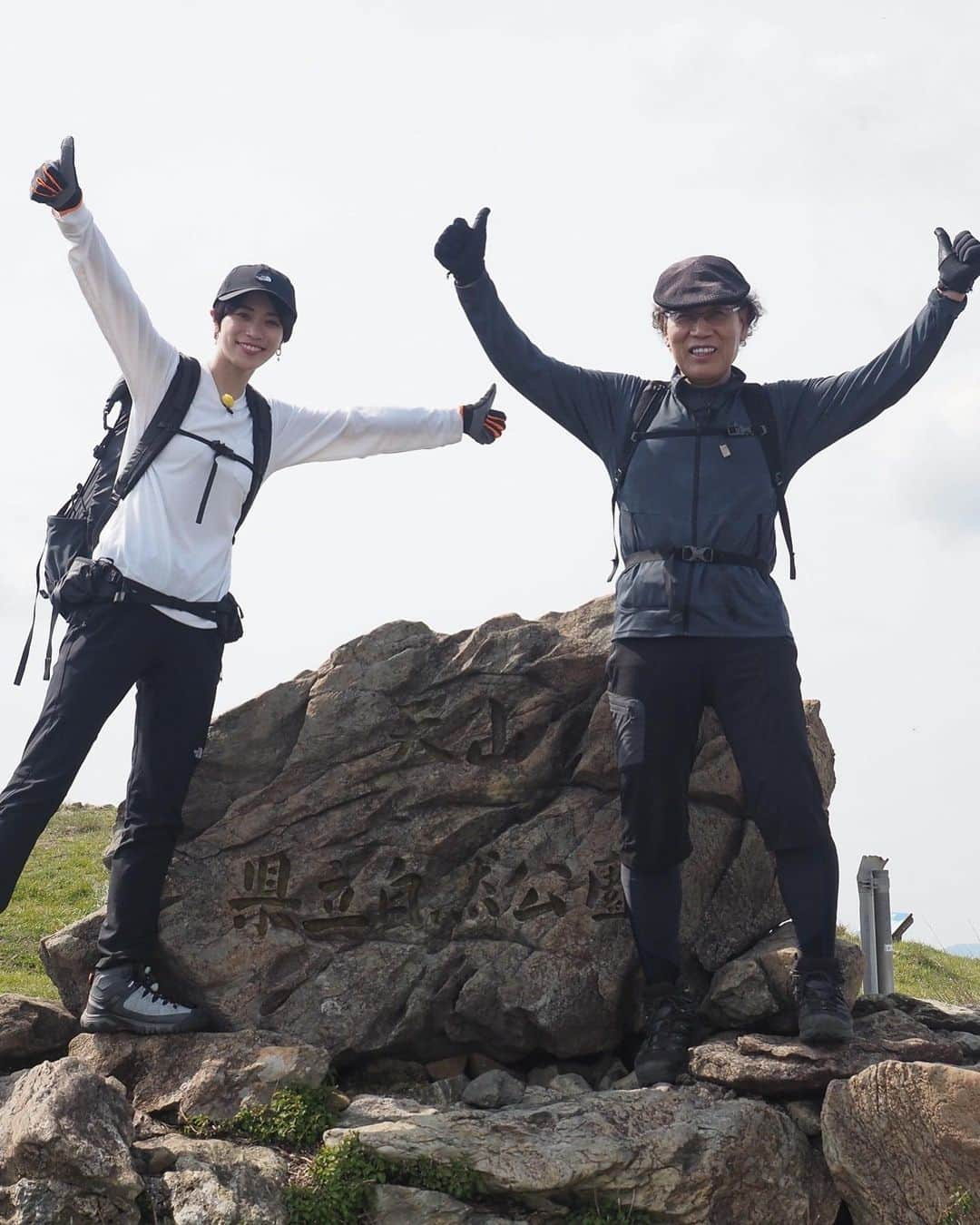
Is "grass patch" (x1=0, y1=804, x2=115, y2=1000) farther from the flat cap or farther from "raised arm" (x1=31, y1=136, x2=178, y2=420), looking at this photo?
the flat cap

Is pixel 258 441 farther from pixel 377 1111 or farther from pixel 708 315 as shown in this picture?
pixel 377 1111

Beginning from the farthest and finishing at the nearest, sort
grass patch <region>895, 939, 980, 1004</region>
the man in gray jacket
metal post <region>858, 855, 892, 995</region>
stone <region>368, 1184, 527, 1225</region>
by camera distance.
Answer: grass patch <region>895, 939, 980, 1004</region>, metal post <region>858, 855, 892, 995</region>, the man in gray jacket, stone <region>368, 1184, 527, 1225</region>

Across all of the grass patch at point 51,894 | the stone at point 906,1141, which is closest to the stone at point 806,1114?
the stone at point 906,1141

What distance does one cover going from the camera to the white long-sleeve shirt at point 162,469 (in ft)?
24.8

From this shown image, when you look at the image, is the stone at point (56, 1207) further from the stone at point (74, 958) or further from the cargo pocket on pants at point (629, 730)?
the cargo pocket on pants at point (629, 730)

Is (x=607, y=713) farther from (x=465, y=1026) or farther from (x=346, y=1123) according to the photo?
(x=346, y=1123)

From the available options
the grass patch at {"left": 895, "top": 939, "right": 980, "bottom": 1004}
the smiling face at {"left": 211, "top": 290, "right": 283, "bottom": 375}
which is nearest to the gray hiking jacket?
the smiling face at {"left": 211, "top": 290, "right": 283, "bottom": 375}

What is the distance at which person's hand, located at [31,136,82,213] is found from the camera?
7.11 m

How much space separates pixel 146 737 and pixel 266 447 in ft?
6.83

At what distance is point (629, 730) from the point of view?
7.59 meters

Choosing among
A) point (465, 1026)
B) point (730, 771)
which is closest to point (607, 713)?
point (730, 771)

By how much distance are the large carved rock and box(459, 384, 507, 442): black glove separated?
58.1 inches

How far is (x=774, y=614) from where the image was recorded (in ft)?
25.2

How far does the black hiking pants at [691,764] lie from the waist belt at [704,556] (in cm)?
49
